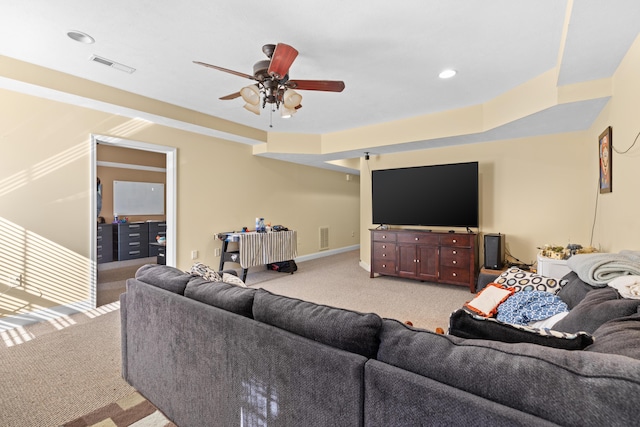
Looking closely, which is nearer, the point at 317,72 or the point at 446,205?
the point at 317,72

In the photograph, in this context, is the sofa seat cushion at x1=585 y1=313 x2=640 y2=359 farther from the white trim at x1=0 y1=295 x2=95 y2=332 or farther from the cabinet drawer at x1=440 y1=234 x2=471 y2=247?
the white trim at x1=0 y1=295 x2=95 y2=332

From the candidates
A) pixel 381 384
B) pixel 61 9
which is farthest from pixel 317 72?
pixel 381 384

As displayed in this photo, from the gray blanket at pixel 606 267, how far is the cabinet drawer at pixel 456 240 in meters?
2.42

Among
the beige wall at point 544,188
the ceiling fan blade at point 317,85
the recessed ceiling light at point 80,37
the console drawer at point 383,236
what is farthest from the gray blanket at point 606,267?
the recessed ceiling light at point 80,37

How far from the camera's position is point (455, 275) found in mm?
4453

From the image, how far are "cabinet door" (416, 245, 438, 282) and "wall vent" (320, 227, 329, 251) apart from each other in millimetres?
3004

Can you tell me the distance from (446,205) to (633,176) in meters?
2.53

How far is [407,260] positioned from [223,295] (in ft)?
12.7

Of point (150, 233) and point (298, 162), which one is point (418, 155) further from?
point (150, 233)

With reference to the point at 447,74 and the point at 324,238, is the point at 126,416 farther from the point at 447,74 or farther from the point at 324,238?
the point at 324,238

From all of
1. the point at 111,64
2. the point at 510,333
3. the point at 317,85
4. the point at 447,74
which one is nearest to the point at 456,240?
the point at 447,74

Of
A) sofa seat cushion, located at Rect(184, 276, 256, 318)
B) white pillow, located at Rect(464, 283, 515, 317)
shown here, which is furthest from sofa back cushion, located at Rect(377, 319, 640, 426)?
white pillow, located at Rect(464, 283, 515, 317)

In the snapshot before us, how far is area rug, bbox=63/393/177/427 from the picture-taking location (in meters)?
1.67

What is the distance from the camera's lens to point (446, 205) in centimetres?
468
